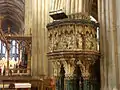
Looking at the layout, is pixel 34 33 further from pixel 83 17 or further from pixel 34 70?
pixel 83 17

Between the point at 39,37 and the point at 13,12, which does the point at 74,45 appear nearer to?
the point at 39,37

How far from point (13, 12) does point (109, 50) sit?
23.7m

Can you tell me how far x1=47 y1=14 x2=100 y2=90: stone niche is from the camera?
20.1 feet

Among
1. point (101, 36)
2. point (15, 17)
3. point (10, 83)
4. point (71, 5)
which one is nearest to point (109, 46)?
point (101, 36)

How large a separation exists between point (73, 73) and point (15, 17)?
25249 mm

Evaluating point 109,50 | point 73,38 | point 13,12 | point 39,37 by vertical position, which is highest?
point 13,12

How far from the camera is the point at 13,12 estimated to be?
95.8 ft

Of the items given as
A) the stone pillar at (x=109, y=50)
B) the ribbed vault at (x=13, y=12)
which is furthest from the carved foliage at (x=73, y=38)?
the ribbed vault at (x=13, y=12)

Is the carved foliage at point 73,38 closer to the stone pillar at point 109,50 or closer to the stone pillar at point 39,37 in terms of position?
the stone pillar at point 109,50

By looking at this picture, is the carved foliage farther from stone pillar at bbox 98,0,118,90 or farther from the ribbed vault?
the ribbed vault

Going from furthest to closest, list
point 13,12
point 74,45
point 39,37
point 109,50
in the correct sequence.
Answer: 1. point 13,12
2. point 39,37
3. point 109,50
4. point 74,45

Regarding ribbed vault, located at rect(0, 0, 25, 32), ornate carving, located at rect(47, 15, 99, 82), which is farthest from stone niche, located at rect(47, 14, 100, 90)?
ribbed vault, located at rect(0, 0, 25, 32)

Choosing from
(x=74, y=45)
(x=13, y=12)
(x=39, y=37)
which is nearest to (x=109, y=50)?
(x=74, y=45)

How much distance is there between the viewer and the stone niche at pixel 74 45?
614 cm
